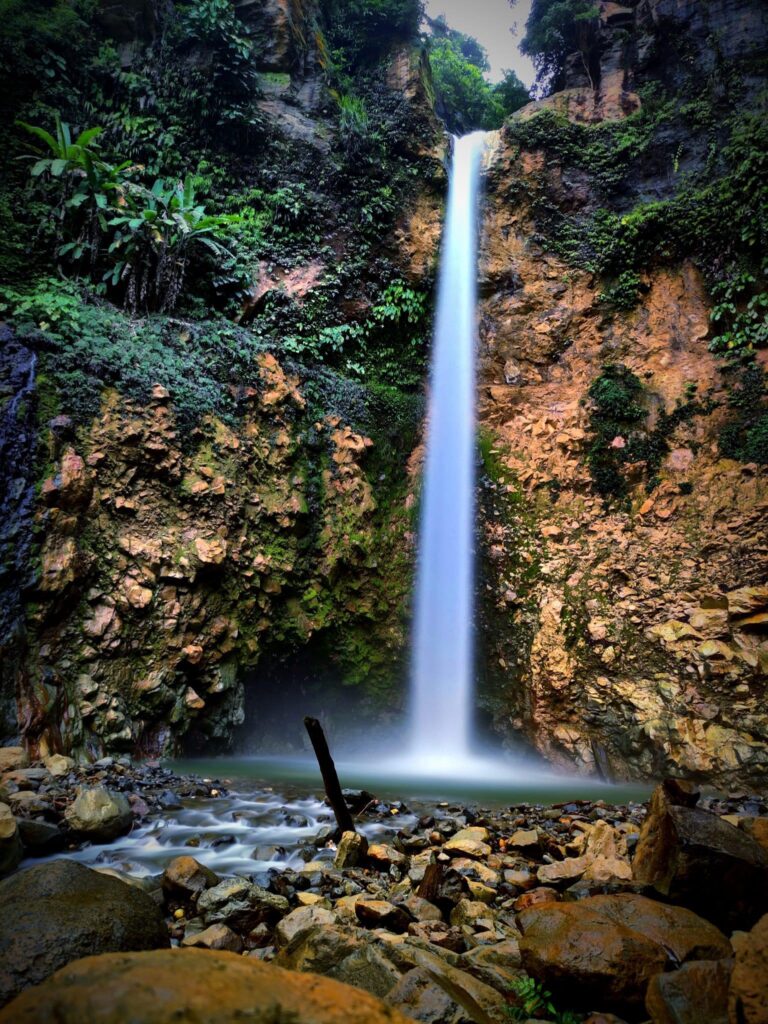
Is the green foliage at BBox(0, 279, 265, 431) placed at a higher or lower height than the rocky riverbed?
higher

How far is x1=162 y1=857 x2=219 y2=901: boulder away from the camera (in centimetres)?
348

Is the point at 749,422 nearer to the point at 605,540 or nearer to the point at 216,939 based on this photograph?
the point at 605,540

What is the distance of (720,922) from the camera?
2.89m

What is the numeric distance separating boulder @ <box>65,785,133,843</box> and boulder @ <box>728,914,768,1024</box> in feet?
14.1

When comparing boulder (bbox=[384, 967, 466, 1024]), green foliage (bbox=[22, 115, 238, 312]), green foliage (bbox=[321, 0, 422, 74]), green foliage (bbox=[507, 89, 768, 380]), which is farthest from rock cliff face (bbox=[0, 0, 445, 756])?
boulder (bbox=[384, 967, 466, 1024])

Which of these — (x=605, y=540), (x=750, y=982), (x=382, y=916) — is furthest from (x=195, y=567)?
(x=750, y=982)

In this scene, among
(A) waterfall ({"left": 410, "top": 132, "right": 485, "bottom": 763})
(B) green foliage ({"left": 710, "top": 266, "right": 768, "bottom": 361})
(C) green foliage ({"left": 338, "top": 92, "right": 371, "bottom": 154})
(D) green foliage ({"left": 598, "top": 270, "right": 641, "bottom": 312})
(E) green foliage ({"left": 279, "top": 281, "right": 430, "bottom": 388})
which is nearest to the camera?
(B) green foliage ({"left": 710, "top": 266, "right": 768, "bottom": 361})

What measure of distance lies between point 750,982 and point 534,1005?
2.84 ft

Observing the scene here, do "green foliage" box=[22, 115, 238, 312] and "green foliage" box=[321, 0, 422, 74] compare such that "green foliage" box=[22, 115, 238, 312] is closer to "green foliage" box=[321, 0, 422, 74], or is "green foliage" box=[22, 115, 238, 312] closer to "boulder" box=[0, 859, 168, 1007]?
"green foliage" box=[321, 0, 422, 74]

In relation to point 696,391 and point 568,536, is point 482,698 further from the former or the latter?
point 696,391

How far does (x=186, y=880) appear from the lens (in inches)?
138

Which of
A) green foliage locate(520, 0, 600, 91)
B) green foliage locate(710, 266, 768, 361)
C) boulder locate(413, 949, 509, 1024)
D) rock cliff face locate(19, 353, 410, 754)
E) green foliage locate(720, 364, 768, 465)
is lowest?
boulder locate(413, 949, 509, 1024)

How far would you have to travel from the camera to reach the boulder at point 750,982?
5.90 ft

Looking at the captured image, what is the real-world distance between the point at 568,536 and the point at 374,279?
6.82 metres
